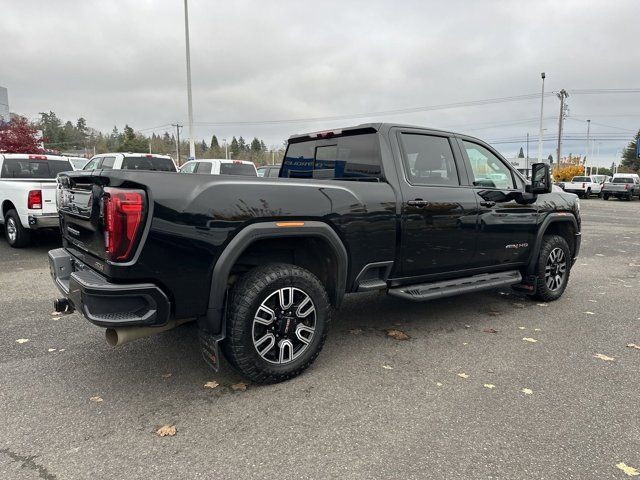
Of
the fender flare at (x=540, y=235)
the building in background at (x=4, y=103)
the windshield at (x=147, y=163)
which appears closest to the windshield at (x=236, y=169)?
the windshield at (x=147, y=163)

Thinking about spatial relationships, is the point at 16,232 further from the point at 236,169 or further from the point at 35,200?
the point at 236,169

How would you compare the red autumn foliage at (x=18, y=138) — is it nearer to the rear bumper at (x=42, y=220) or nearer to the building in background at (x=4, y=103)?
the building in background at (x=4, y=103)

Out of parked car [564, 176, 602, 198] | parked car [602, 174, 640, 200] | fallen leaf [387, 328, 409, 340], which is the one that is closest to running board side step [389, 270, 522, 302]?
fallen leaf [387, 328, 409, 340]

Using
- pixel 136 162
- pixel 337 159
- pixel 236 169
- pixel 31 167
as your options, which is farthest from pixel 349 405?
pixel 236 169

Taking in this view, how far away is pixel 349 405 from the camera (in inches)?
123

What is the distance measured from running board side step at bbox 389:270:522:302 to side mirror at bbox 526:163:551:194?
0.96 metres

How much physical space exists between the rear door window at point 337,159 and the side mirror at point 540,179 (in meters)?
1.97

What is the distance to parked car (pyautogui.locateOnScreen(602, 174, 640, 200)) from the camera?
3278 cm

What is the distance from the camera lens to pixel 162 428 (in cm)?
283

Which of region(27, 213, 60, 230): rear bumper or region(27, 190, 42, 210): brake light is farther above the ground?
region(27, 190, 42, 210): brake light

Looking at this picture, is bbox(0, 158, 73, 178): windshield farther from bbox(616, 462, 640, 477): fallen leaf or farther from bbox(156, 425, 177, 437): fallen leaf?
bbox(616, 462, 640, 477): fallen leaf

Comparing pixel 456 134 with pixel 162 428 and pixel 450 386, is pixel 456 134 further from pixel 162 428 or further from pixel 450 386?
pixel 162 428

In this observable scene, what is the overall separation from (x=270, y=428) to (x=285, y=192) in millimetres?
1577

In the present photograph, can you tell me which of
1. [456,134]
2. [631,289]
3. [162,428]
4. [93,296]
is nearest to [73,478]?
[162,428]
